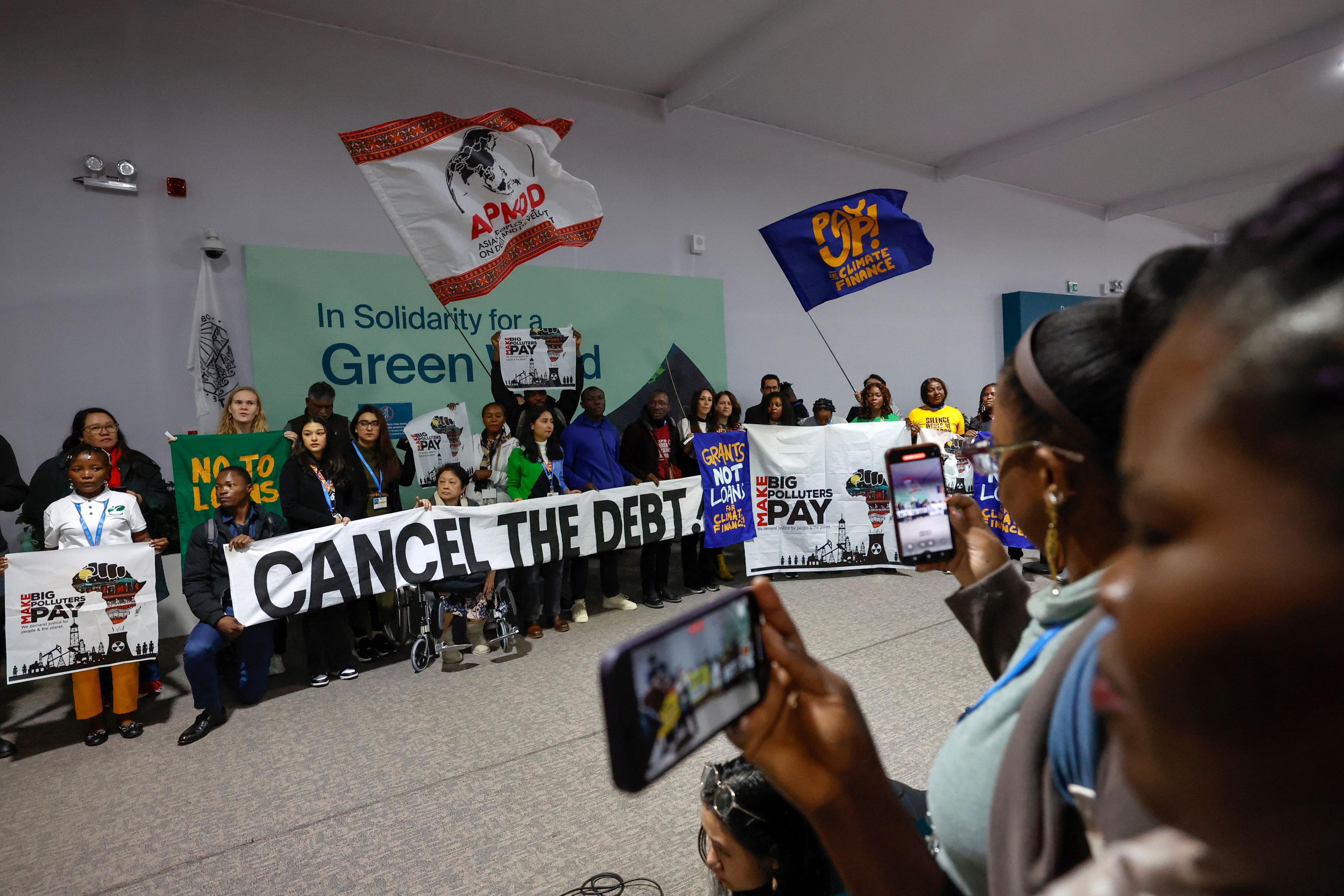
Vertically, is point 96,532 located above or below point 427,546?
above

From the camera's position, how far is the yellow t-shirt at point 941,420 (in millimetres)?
5953

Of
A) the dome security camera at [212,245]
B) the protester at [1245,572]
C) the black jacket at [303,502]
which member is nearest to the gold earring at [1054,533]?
the protester at [1245,572]

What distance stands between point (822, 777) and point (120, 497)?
4243mm

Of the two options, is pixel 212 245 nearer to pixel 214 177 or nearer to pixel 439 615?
pixel 214 177

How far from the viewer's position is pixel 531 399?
5.45 meters

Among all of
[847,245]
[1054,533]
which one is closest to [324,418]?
[847,245]

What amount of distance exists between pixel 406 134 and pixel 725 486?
3.18 m

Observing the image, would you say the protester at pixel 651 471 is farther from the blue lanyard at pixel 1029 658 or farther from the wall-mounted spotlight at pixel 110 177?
the blue lanyard at pixel 1029 658

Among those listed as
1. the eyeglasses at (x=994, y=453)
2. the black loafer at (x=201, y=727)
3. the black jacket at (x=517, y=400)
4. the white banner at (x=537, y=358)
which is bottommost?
the black loafer at (x=201, y=727)

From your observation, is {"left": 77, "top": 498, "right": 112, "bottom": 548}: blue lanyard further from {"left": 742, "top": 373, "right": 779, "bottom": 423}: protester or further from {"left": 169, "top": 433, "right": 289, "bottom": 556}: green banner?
{"left": 742, "top": 373, "right": 779, "bottom": 423}: protester

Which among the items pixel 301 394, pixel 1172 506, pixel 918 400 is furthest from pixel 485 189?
pixel 918 400

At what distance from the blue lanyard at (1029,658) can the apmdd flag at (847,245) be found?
193 inches

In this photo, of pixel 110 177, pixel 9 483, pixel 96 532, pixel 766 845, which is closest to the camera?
pixel 766 845

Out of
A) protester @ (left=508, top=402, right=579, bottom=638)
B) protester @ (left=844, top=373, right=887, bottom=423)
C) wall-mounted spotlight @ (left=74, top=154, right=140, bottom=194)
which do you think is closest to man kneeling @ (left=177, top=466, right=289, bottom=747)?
Answer: protester @ (left=508, top=402, right=579, bottom=638)
